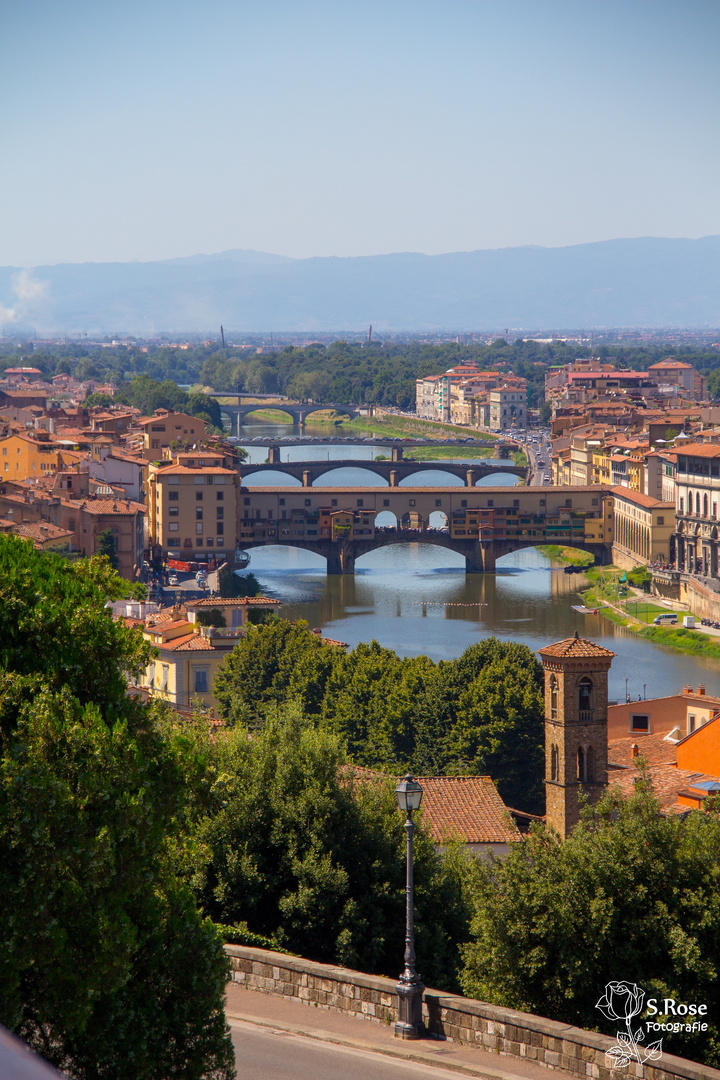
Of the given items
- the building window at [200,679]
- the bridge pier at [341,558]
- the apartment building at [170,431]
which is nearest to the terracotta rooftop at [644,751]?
the building window at [200,679]

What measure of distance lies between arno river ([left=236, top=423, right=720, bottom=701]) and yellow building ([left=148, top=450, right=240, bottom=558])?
61.8 inches

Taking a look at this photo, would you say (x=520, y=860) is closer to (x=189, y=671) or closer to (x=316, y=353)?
(x=189, y=671)

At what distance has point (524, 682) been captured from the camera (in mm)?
18266

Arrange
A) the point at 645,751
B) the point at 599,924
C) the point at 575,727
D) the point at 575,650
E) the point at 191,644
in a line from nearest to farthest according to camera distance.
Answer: the point at 599,924
the point at 575,727
the point at 575,650
the point at 645,751
the point at 191,644

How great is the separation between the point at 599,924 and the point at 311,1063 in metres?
2.16

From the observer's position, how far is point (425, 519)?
42.5 m

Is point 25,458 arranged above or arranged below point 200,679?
above

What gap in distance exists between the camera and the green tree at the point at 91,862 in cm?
507

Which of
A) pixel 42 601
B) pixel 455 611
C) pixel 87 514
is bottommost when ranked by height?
pixel 455 611

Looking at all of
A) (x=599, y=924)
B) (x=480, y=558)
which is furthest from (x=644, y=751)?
(x=480, y=558)

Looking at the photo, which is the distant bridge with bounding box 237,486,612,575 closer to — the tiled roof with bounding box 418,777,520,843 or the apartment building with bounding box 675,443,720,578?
the apartment building with bounding box 675,443,720,578

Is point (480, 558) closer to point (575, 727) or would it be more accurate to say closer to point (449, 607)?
point (449, 607)

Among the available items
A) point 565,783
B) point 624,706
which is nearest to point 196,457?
point 624,706

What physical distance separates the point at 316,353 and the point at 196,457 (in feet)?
292
